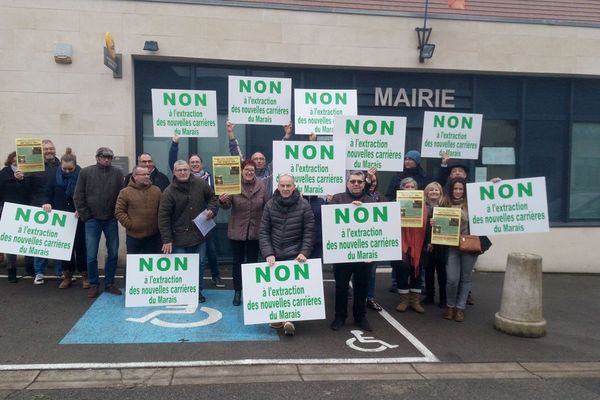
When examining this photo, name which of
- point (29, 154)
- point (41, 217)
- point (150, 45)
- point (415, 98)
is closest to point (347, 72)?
point (415, 98)

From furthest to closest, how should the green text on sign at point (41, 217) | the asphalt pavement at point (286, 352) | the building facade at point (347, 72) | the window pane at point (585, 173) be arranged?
the window pane at point (585, 173) → the building facade at point (347, 72) → the green text on sign at point (41, 217) → the asphalt pavement at point (286, 352)

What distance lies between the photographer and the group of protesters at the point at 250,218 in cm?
561

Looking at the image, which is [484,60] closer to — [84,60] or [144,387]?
[84,60]

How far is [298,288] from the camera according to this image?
5.44 metres

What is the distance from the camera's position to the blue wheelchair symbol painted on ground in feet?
17.6

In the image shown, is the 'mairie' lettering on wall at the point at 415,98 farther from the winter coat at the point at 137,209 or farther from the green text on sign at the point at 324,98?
the winter coat at the point at 137,209

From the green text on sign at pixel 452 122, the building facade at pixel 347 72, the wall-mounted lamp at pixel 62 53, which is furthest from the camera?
the building facade at pixel 347 72

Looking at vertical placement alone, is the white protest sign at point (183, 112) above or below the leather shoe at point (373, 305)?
above

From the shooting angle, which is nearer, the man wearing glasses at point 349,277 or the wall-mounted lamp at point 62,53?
the man wearing glasses at point 349,277

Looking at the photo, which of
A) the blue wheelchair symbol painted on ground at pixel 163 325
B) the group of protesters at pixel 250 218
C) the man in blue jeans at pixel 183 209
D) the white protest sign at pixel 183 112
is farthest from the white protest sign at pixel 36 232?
the white protest sign at pixel 183 112

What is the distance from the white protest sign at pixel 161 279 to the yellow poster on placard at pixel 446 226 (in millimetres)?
2883

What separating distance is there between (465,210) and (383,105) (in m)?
3.60

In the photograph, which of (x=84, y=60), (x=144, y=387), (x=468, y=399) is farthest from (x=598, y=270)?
(x=84, y=60)

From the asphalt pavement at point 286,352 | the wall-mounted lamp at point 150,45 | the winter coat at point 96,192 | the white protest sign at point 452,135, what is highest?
the wall-mounted lamp at point 150,45
